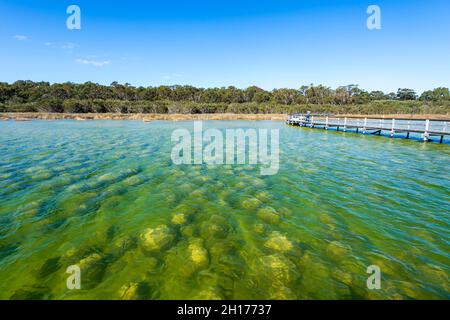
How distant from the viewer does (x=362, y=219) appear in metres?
6.35

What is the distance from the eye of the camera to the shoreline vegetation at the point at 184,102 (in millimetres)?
66000

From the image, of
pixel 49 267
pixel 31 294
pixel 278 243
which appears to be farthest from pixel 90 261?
pixel 278 243

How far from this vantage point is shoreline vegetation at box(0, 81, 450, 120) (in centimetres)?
6600

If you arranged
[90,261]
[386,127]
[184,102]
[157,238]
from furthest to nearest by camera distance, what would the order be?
[184,102]
[386,127]
[157,238]
[90,261]

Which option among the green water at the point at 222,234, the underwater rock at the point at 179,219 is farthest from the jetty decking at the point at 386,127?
the underwater rock at the point at 179,219

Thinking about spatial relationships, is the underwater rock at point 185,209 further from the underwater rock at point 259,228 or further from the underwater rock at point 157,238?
the underwater rock at point 259,228

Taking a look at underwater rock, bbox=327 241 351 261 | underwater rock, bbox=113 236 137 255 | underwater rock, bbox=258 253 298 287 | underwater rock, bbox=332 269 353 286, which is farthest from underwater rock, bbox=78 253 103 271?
underwater rock, bbox=327 241 351 261

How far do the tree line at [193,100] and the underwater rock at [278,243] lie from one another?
7466 centimetres

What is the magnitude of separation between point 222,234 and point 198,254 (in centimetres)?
97

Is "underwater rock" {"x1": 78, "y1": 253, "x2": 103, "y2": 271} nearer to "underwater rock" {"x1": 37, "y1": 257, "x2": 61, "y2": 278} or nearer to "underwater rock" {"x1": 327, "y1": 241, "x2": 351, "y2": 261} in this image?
"underwater rock" {"x1": 37, "y1": 257, "x2": 61, "y2": 278}

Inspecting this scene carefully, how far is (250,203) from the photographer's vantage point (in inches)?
289

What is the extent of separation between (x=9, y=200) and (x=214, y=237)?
684 cm

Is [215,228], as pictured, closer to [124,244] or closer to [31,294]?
[124,244]
